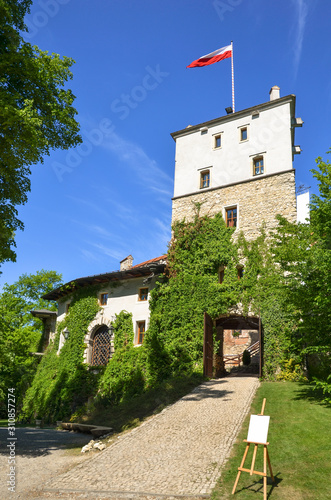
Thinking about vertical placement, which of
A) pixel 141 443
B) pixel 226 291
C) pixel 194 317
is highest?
pixel 226 291

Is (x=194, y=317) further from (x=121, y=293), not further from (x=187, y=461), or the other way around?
(x=187, y=461)

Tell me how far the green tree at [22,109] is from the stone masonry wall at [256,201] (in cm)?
A: 1157

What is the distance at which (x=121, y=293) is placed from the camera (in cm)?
2366

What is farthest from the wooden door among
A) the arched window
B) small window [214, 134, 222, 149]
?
small window [214, 134, 222, 149]

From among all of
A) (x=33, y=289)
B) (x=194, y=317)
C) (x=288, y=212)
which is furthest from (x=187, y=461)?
(x=33, y=289)

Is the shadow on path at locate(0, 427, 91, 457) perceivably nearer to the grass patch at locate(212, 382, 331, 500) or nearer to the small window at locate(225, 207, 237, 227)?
the grass patch at locate(212, 382, 331, 500)

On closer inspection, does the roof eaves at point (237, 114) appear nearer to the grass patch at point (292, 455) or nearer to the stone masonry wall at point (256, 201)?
the stone masonry wall at point (256, 201)

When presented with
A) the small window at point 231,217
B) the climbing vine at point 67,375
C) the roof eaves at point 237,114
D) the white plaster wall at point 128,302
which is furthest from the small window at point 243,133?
the climbing vine at point 67,375

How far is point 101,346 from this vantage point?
23422 millimetres

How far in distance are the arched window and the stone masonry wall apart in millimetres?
9019

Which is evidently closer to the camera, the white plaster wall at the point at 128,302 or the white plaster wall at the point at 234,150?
the white plaster wall at the point at 234,150

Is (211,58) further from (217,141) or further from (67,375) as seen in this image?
(67,375)

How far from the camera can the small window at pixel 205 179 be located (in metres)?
23.8

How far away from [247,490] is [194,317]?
12.8 metres
